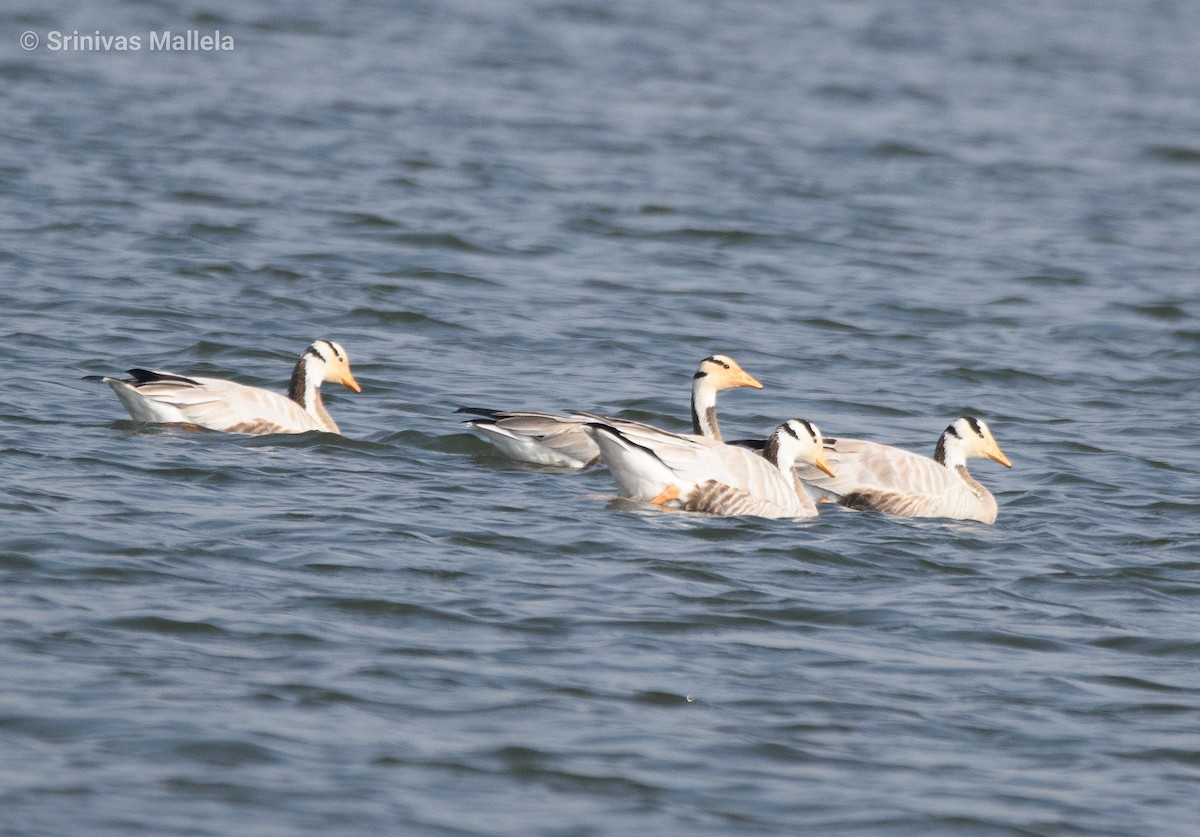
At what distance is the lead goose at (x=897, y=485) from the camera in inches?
502

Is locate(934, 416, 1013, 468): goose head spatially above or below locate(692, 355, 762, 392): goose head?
below

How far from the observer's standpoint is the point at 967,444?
13648 mm

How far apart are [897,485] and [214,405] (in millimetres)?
4788

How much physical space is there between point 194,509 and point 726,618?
3293 millimetres

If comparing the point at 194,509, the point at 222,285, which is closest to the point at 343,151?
the point at 222,285

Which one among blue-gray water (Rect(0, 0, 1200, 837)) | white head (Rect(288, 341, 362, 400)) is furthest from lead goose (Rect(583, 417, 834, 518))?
white head (Rect(288, 341, 362, 400))

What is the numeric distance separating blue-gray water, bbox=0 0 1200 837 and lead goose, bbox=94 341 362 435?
0.20 metres

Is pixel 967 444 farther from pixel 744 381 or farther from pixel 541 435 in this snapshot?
pixel 541 435

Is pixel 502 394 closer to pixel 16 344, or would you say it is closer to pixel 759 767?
pixel 16 344

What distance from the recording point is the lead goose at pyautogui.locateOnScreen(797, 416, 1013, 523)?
12.7 meters

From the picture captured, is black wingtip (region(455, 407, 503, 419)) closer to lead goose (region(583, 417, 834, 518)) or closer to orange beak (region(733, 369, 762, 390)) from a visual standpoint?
lead goose (region(583, 417, 834, 518))

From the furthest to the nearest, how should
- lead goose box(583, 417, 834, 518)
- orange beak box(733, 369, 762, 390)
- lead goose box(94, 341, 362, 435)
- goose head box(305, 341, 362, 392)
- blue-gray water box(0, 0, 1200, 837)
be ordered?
goose head box(305, 341, 362, 392) < orange beak box(733, 369, 762, 390) < lead goose box(94, 341, 362, 435) < lead goose box(583, 417, 834, 518) < blue-gray water box(0, 0, 1200, 837)

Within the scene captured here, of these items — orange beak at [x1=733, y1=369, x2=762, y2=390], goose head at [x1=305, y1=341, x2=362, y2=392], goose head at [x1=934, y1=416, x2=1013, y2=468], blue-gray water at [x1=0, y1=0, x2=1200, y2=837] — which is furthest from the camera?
goose head at [x1=305, y1=341, x2=362, y2=392]

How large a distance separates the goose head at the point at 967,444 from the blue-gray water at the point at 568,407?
0.34 metres
